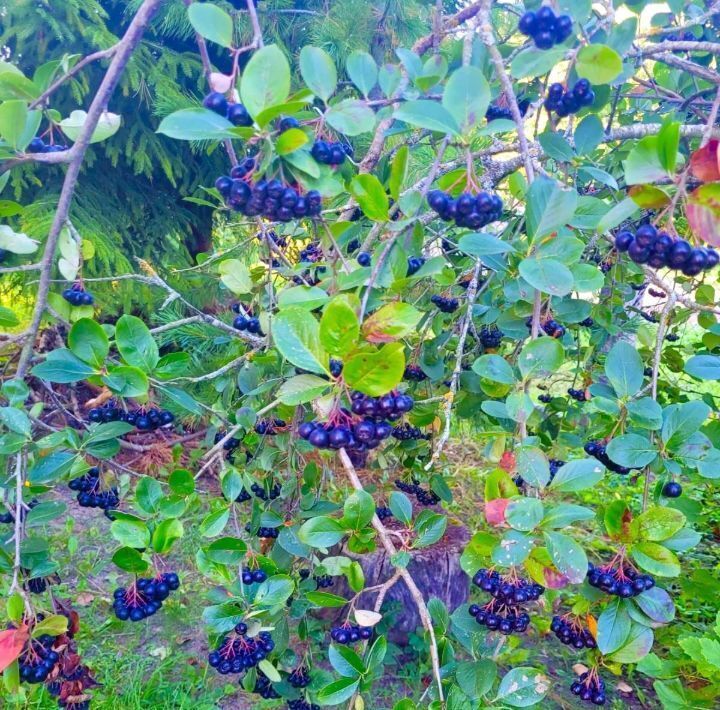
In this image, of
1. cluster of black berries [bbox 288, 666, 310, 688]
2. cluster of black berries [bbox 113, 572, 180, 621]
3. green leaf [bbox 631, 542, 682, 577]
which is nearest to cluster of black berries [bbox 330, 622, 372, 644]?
cluster of black berries [bbox 288, 666, 310, 688]

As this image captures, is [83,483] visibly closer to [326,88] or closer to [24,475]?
[24,475]

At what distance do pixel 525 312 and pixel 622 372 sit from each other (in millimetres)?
260

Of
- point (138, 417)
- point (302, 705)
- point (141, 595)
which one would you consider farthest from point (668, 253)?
point (302, 705)

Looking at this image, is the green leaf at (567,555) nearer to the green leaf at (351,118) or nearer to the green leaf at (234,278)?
the green leaf at (351,118)

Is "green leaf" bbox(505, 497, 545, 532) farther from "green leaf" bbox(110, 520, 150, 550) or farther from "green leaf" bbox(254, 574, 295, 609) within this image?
"green leaf" bbox(110, 520, 150, 550)

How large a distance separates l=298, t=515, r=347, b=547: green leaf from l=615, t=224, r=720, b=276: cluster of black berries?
0.67 meters

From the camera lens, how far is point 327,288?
39.0 inches

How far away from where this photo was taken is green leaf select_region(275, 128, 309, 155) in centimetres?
78

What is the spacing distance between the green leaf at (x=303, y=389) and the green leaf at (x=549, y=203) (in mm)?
392

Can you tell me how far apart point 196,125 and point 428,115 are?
331 mm

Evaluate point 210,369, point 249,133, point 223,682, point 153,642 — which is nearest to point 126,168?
point 210,369

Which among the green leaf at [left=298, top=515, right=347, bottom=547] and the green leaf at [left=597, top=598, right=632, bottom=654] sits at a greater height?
the green leaf at [left=298, top=515, right=347, bottom=547]

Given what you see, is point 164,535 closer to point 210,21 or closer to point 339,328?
point 339,328

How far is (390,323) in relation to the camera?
0.75 meters
